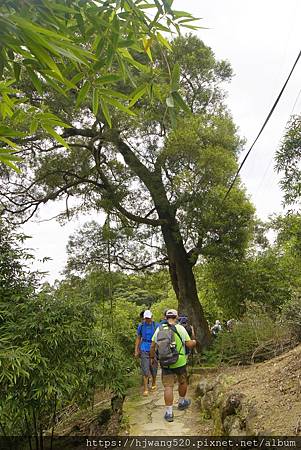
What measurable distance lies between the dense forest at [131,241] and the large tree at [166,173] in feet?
0.10

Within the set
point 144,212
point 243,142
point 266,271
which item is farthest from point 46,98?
point 266,271

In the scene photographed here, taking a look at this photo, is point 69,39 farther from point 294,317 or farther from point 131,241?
point 131,241

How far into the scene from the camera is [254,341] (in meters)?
7.32

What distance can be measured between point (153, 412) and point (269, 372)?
1.64m

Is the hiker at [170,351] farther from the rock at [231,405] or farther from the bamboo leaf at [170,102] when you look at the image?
the bamboo leaf at [170,102]

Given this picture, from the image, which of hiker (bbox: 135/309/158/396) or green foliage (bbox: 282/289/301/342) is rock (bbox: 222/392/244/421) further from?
green foliage (bbox: 282/289/301/342)

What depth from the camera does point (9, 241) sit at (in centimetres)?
514

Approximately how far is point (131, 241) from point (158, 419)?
19.3 ft

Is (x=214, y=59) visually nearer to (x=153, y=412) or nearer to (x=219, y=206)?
(x=219, y=206)

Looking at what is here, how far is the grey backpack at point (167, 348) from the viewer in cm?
464

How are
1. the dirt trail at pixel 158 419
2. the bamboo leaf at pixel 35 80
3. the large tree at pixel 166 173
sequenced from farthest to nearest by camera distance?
the large tree at pixel 166 173
the dirt trail at pixel 158 419
the bamboo leaf at pixel 35 80

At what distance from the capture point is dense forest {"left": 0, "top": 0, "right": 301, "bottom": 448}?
4.42 meters

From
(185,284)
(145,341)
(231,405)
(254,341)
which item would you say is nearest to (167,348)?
(231,405)

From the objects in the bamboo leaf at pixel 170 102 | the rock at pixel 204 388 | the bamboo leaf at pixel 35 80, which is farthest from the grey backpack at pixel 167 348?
the bamboo leaf at pixel 35 80
